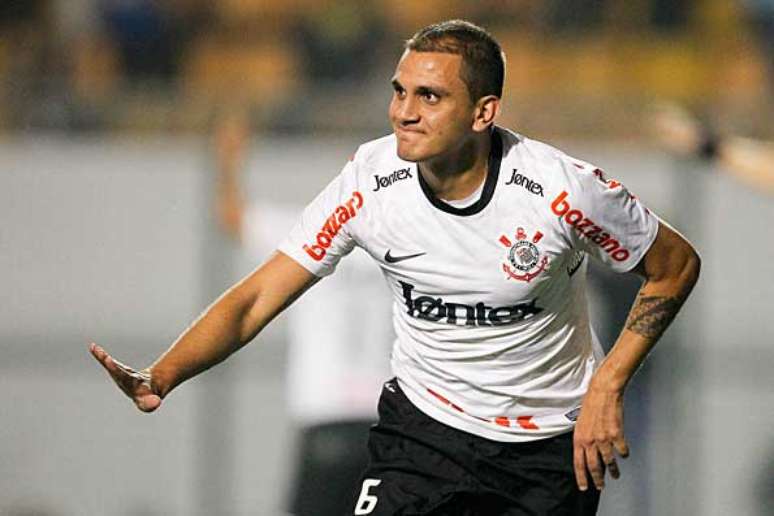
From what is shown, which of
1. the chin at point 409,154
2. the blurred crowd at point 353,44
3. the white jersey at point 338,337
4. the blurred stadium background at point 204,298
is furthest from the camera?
the blurred crowd at point 353,44

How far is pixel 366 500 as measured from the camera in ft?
15.3

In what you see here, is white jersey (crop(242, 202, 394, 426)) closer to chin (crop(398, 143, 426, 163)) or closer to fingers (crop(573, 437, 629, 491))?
fingers (crop(573, 437, 629, 491))

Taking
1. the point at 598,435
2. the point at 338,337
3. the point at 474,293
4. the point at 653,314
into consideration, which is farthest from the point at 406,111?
the point at 338,337

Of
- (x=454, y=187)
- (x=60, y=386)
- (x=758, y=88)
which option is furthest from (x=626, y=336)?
(x=758, y=88)

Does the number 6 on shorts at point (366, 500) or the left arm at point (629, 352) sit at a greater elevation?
the left arm at point (629, 352)

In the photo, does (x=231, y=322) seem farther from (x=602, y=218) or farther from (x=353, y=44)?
(x=353, y=44)

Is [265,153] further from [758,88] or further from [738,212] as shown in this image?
[758,88]

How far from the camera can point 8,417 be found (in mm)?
9484

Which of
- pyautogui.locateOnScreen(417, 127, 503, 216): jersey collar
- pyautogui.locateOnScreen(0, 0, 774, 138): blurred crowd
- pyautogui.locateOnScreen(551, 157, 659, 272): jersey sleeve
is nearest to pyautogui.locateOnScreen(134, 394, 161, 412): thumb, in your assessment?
pyautogui.locateOnScreen(417, 127, 503, 216): jersey collar

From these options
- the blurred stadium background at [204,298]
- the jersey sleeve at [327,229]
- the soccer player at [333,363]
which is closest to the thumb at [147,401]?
the jersey sleeve at [327,229]

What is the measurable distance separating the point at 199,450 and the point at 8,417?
3.80 feet

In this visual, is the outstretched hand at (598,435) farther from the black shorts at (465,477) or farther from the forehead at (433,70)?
the forehead at (433,70)

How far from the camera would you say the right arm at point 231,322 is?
4.66 meters

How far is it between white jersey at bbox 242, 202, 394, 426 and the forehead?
13.4ft
